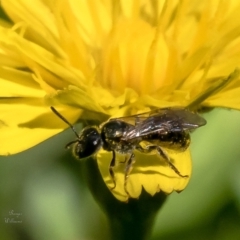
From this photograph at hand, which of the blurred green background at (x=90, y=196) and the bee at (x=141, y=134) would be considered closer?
the bee at (x=141, y=134)

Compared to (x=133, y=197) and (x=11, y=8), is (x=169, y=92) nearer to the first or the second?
(x=133, y=197)

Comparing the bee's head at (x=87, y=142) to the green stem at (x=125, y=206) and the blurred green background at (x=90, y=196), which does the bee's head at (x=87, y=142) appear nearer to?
the green stem at (x=125, y=206)

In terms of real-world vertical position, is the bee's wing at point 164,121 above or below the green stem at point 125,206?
above

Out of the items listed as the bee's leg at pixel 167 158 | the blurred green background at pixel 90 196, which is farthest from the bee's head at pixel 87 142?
the blurred green background at pixel 90 196

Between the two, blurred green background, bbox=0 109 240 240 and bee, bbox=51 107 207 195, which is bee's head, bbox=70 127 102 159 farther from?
blurred green background, bbox=0 109 240 240

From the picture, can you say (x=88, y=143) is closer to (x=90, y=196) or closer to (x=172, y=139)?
(x=172, y=139)

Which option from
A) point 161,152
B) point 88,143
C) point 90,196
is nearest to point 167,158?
point 161,152
